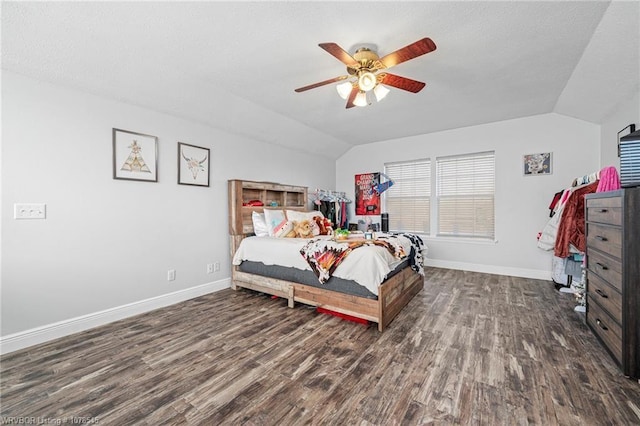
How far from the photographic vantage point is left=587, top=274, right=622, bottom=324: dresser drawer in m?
1.78

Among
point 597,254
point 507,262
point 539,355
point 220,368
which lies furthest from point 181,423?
point 507,262

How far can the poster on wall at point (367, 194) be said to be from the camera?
227 inches

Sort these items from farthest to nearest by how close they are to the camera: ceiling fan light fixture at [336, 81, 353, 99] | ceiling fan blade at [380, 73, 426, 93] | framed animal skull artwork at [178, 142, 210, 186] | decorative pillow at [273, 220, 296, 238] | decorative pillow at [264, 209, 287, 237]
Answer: decorative pillow at [264, 209, 287, 237] < decorative pillow at [273, 220, 296, 238] < framed animal skull artwork at [178, 142, 210, 186] < ceiling fan light fixture at [336, 81, 353, 99] < ceiling fan blade at [380, 73, 426, 93]

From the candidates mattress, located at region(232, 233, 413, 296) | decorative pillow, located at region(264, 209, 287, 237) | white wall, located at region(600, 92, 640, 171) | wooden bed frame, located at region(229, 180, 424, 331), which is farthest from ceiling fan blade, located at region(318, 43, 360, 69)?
white wall, located at region(600, 92, 640, 171)

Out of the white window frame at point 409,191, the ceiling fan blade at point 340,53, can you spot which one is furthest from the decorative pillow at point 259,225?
the white window frame at point 409,191

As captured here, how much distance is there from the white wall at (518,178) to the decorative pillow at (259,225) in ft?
10.8

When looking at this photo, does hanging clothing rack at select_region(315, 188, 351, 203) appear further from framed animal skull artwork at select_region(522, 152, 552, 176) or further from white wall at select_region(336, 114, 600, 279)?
framed animal skull artwork at select_region(522, 152, 552, 176)

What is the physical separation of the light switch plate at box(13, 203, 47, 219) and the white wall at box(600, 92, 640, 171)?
6.02 meters

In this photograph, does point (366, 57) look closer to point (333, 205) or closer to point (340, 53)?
point (340, 53)

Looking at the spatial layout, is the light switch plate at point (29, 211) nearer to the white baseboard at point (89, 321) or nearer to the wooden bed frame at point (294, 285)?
the white baseboard at point (89, 321)

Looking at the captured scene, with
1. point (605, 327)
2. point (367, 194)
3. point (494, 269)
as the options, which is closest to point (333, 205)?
point (367, 194)

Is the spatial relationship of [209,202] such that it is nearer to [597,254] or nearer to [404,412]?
[404,412]

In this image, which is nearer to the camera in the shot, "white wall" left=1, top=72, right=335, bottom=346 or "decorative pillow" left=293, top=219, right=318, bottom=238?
"white wall" left=1, top=72, right=335, bottom=346

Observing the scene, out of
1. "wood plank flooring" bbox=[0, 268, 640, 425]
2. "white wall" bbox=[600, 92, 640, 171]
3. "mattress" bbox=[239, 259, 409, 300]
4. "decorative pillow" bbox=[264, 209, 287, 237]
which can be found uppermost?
"white wall" bbox=[600, 92, 640, 171]
